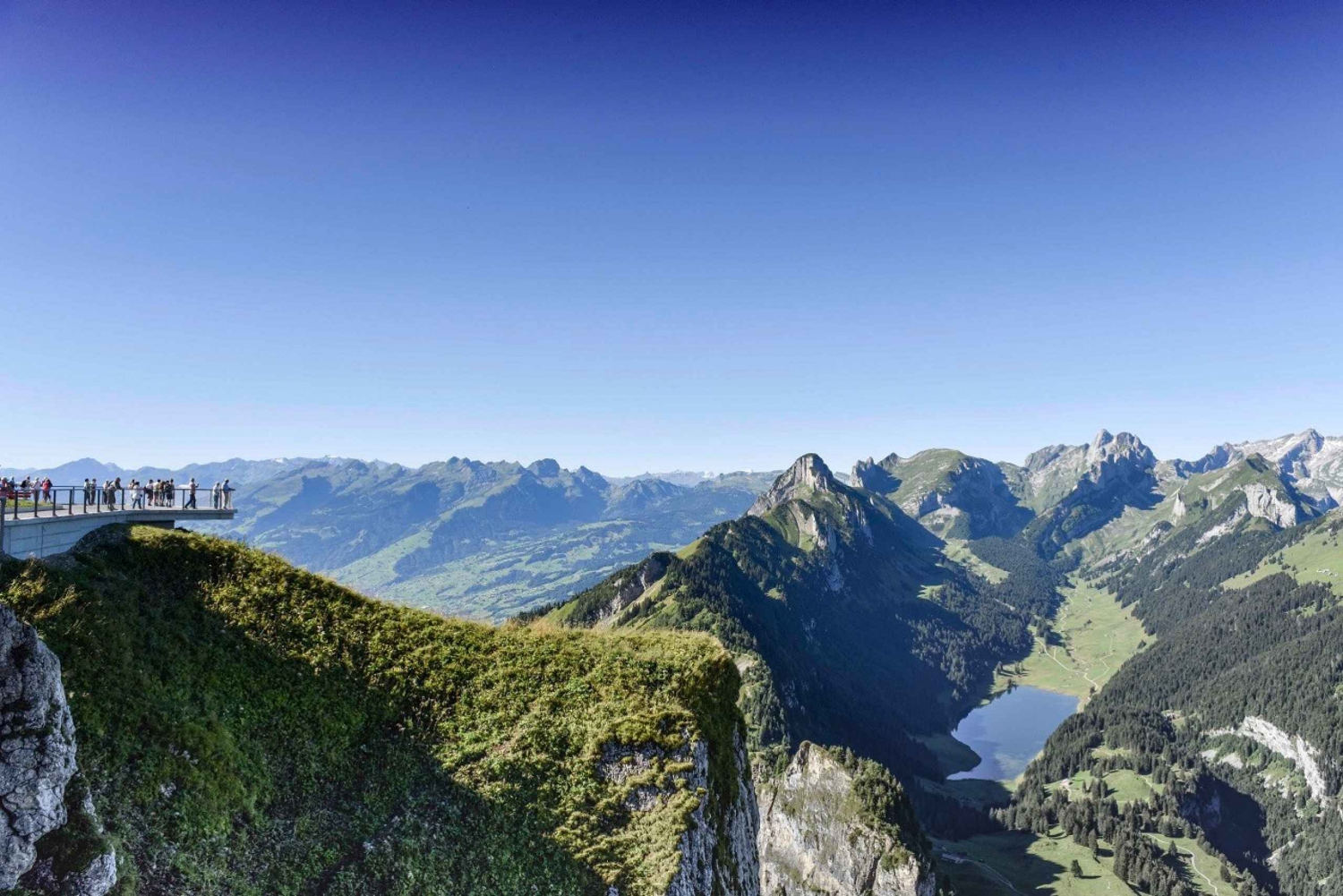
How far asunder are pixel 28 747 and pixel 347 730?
38.5 feet

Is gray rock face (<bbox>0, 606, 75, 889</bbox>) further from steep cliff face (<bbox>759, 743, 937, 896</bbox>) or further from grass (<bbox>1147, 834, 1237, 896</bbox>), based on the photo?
grass (<bbox>1147, 834, 1237, 896</bbox>)

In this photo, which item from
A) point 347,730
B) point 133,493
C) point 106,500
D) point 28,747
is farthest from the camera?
point 133,493

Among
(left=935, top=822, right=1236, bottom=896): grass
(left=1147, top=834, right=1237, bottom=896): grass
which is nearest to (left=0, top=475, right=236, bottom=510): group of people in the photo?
(left=935, top=822, right=1236, bottom=896): grass

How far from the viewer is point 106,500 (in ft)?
119

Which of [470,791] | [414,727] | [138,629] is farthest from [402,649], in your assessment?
[138,629]

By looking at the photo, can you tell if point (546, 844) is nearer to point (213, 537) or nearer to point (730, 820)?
point (730, 820)

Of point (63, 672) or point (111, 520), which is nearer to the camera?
point (63, 672)

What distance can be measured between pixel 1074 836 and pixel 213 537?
775ft

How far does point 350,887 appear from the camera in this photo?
22141 millimetres

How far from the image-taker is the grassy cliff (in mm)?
21156

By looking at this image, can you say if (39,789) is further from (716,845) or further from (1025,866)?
(1025,866)

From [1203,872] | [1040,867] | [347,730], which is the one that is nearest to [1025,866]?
[1040,867]

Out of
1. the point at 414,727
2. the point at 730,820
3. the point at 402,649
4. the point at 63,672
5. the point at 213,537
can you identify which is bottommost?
the point at 730,820

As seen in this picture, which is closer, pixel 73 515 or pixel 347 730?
pixel 347 730
